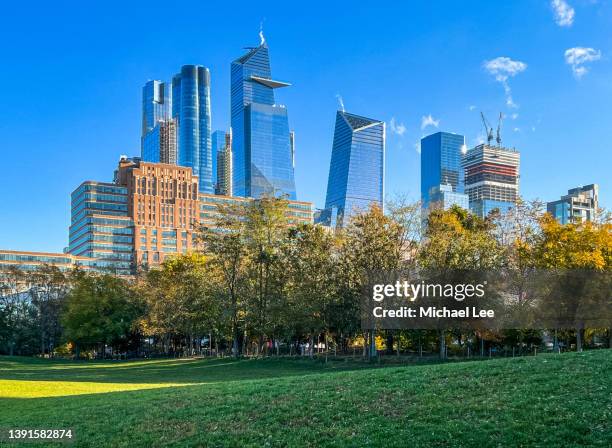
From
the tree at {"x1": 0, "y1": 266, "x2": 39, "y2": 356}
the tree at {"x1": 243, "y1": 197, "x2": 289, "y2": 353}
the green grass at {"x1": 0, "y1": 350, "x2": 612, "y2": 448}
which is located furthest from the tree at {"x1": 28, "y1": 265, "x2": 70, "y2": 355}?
the green grass at {"x1": 0, "y1": 350, "x2": 612, "y2": 448}

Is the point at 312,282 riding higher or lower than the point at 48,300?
higher

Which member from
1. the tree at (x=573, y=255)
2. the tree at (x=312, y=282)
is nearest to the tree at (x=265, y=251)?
the tree at (x=312, y=282)

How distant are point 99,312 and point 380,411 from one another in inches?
2721

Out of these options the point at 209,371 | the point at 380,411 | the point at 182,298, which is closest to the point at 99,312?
the point at 182,298

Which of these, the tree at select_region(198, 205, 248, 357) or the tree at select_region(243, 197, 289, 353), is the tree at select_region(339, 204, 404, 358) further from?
the tree at select_region(198, 205, 248, 357)

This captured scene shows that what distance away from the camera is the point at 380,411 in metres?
15.8

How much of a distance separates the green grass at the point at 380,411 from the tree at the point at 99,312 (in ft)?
186

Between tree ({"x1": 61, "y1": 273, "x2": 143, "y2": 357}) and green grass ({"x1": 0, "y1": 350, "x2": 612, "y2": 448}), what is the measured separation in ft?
186

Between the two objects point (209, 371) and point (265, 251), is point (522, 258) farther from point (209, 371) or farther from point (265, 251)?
point (265, 251)

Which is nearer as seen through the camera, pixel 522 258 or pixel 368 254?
pixel 522 258

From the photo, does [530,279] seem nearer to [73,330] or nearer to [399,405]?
[399,405]

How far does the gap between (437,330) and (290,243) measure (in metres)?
18.5

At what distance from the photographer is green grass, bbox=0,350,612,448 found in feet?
43.6

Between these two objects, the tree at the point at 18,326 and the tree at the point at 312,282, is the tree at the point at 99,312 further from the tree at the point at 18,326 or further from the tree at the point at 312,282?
the tree at the point at 312,282
